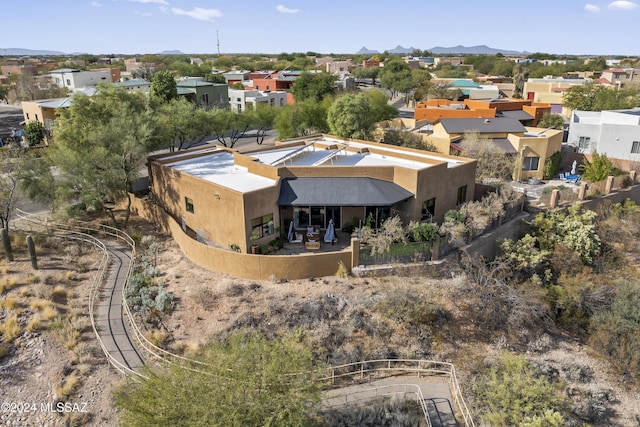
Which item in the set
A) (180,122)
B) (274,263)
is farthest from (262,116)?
(274,263)

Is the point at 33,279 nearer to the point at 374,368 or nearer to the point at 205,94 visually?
the point at 374,368

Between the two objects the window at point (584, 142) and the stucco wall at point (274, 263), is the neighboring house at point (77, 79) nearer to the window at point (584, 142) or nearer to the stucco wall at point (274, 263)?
the stucco wall at point (274, 263)

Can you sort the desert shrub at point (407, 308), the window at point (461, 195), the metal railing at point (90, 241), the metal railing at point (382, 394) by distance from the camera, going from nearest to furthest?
the metal railing at point (382, 394), the metal railing at point (90, 241), the desert shrub at point (407, 308), the window at point (461, 195)

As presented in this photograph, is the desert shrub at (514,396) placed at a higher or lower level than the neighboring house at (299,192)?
lower

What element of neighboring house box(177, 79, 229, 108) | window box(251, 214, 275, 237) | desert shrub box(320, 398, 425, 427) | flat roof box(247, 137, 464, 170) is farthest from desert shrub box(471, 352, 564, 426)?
neighboring house box(177, 79, 229, 108)

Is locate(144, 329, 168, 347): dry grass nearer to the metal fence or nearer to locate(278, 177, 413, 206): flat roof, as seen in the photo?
locate(278, 177, 413, 206): flat roof

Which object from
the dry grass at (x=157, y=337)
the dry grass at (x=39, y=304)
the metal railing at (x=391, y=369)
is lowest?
the metal railing at (x=391, y=369)

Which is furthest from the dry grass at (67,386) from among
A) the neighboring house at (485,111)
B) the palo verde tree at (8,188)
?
the neighboring house at (485,111)

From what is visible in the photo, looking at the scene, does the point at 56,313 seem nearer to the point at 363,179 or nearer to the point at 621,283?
the point at 363,179
